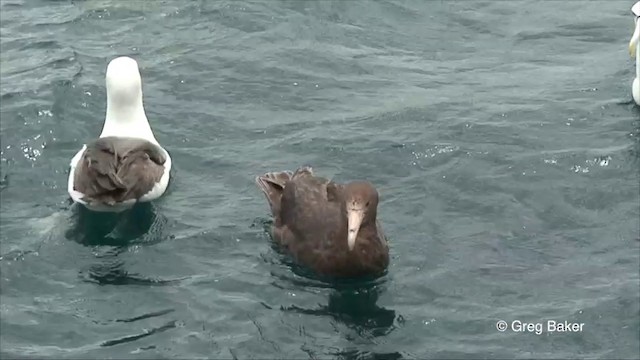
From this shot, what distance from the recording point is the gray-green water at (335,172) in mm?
12438

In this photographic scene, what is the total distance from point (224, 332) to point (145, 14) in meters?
8.71

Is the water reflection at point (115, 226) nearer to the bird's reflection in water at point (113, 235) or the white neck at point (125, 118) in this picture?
the bird's reflection in water at point (113, 235)

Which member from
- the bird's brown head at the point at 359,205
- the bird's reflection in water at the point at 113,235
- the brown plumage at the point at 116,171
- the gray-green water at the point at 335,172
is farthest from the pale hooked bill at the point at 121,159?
the bird's brown head at the point at 359,205

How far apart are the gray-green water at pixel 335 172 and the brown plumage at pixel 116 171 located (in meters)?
0.29

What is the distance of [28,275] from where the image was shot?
43.5 ft

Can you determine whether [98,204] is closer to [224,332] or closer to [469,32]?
[224,332]

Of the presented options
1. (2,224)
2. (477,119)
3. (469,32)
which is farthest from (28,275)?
(469,32)

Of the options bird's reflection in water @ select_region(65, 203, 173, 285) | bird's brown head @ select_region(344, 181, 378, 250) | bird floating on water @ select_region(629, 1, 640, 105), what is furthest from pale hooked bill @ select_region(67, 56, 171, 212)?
bird floating on water @ select_region(629, 1, 640, 105)

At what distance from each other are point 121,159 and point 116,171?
10.6 inches

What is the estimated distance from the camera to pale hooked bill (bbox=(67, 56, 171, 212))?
47.7 ft

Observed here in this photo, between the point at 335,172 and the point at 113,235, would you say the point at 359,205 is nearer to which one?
the point at 335,172

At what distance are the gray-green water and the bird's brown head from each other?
64cm

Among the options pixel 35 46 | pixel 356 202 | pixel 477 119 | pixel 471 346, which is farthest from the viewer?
pixel 35 46

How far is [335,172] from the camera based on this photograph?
1552 centimetres
